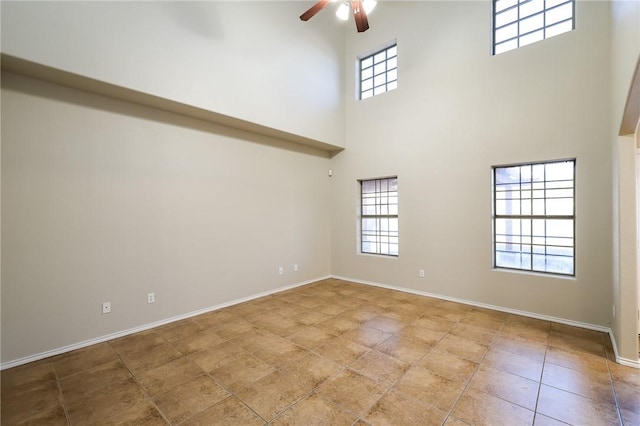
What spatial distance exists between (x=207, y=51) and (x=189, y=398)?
400 centimetres

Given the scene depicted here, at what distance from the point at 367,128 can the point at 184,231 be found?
3801 mm

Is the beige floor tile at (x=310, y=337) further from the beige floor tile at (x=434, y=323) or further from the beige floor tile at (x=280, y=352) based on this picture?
the beige floor tile at (x=434, y=323)

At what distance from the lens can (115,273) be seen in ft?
10.7

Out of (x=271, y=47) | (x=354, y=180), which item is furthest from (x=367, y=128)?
(x=271, y=47)

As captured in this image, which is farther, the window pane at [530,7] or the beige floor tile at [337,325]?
the window pane at [530,7]

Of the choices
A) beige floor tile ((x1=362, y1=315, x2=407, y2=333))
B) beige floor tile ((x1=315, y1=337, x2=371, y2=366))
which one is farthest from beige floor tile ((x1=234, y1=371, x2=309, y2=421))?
beige floor tile ((x1=362, y1=315, x2=407, y2=333))

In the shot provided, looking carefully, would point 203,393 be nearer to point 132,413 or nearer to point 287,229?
point 132,413

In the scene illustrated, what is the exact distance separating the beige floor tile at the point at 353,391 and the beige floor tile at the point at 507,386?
81 cm

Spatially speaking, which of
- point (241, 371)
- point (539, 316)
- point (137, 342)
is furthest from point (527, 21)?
point (137, 342)

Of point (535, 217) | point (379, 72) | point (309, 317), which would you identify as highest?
point (379, 72)

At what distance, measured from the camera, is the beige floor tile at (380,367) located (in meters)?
2.37

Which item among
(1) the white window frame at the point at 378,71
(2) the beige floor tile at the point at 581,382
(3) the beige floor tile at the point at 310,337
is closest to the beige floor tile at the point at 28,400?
(3) the beige floor tile at the point at 310,337

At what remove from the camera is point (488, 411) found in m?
1.95

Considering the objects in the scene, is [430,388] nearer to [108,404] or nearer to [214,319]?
[108,404]
